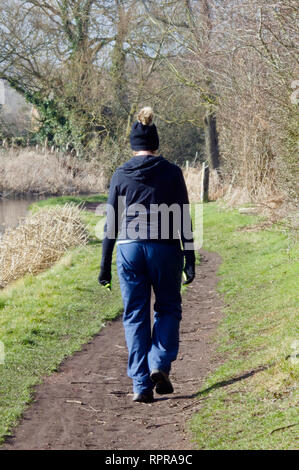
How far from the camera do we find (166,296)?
5.41 metres

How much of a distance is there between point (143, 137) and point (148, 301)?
136 cm

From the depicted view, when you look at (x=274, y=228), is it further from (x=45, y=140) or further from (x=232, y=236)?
(x=45, y=140)

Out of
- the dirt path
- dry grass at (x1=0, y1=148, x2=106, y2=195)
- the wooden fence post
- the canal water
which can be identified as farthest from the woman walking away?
dry grass at (x1=0, y1=148, x2=106, y2=195)

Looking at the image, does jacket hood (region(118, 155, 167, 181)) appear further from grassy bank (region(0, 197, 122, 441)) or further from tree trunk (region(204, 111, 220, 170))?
tree trunk (region(204, 111, 220, 170))

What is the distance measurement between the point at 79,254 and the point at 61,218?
54.8 inches

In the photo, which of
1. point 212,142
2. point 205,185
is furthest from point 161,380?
point 212,142

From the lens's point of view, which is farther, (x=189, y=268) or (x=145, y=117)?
(x=189, y=268)

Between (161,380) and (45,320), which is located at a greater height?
(161,380)

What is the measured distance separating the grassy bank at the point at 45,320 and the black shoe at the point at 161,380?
3.87ft

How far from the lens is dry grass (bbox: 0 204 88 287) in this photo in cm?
1373

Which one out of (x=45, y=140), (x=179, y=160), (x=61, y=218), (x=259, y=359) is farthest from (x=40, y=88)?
(x=259, y=359)

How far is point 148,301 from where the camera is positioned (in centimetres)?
545

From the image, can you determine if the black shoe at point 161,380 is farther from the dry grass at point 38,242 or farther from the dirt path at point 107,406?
the dry grass at point 38,242

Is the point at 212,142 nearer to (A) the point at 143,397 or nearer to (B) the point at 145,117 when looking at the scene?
(B) the point at 145,117
